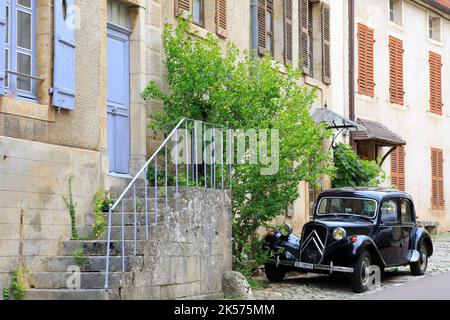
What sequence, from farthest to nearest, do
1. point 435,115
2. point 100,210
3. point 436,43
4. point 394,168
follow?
point 436,43, point 435,115, point 394,168, point 100,210

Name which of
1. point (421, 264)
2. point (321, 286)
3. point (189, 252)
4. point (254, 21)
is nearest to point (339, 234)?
point (321, 286)

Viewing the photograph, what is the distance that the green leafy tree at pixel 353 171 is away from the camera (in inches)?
758

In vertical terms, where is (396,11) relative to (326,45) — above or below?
above

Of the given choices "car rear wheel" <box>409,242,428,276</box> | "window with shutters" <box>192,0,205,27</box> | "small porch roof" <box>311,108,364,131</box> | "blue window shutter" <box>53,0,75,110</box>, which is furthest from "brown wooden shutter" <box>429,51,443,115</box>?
"blue window shutter" <box>53,0,75,110</box>

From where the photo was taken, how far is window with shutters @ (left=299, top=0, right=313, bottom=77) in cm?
1897

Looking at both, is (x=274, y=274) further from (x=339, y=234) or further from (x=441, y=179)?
(x=441, y=179)

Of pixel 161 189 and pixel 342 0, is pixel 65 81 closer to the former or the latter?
pixel 161 189

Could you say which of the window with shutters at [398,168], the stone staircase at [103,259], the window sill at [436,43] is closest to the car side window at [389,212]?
the stone staircase at [103,259]

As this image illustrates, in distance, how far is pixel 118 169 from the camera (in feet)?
40.4

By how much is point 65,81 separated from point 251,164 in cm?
324

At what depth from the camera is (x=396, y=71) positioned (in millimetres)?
23609

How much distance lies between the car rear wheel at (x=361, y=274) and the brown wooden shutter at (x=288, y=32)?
20.6ft

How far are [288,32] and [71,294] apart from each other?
403 inches

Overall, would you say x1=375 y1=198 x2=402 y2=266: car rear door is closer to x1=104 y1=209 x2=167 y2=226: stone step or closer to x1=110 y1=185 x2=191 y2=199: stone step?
x1=110 y1=185 x2=191 y2=199: stone step
